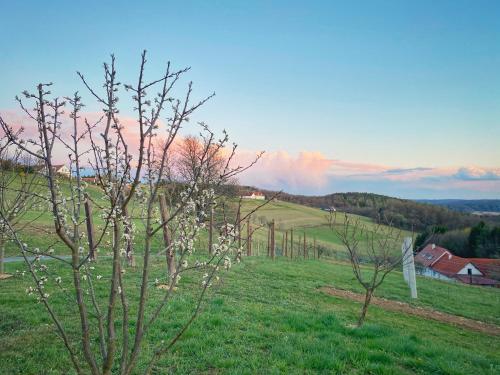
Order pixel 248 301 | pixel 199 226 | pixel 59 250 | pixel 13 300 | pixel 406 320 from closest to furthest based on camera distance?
pixel 199 226 < pixel 13 300 < pixel 248 301 < pixel 406 320 < pixel 59 250

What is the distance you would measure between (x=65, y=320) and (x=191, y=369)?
11.1 feet

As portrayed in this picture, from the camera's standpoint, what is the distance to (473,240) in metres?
69.2

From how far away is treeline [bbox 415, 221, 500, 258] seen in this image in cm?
6556

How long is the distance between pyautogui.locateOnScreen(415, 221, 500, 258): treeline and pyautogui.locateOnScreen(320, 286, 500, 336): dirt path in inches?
1989

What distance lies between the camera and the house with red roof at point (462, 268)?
168ft

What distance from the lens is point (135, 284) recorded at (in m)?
11.8

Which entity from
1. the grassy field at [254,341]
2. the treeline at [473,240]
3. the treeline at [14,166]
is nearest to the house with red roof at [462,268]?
the treeline at [473,240]

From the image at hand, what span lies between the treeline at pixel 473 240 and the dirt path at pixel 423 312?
50.5m

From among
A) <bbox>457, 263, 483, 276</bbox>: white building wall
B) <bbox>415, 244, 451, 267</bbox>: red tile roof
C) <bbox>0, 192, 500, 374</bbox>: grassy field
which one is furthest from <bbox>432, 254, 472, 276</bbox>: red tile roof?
<bbox>0, 192, 500, 374</bbox>: grassy field

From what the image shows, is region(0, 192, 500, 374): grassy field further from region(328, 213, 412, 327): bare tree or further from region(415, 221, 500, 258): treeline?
region(415, 221, 500, 258): treeline

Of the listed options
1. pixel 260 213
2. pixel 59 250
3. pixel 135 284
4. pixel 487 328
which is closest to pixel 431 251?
pixel 260 213

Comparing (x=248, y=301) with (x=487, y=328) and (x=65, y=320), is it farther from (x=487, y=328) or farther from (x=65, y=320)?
(x=487, y=328)

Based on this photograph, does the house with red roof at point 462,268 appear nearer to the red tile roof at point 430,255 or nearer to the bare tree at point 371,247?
the red tile roof at point 430,255

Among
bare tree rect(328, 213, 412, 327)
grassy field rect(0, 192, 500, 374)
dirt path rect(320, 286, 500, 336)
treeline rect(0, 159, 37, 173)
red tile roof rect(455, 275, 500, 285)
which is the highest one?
treeline rect(0, 159, 37, 173)
